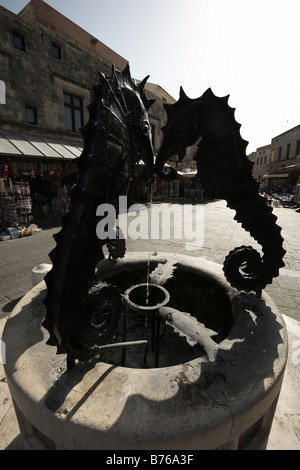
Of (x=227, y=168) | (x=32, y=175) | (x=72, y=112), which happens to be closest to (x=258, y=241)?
(x=227, y=168)

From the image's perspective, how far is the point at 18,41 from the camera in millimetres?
9977

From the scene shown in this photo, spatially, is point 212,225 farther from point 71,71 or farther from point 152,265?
point 71,71

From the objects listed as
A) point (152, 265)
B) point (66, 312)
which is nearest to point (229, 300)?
point (152, 265)

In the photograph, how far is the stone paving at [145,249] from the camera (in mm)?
2164

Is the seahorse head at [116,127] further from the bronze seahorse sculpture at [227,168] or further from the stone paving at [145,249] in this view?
the stone paving at [145,249]

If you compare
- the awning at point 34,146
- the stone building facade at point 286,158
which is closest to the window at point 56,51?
the awning at point 34,146

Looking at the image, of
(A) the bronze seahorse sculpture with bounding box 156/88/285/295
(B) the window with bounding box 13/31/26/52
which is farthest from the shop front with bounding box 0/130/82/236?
(A) the bronze seahorse sculpture with bounding box 156/88/285/295

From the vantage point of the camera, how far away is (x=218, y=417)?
3.94 ft

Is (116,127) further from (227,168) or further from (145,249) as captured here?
(145,249)

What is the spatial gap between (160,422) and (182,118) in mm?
2154

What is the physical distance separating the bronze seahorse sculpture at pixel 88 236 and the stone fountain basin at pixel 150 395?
0.73 ft

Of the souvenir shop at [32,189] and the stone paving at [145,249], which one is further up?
the souvenir shop at [32,189]

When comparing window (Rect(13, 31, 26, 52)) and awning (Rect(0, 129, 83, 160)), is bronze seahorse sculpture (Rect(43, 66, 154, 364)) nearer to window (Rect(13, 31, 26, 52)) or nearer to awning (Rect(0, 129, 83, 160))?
awning (Rect(0, 129, 83, 160))

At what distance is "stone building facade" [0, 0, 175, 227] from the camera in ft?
31.2
